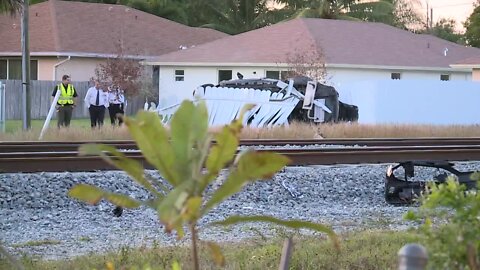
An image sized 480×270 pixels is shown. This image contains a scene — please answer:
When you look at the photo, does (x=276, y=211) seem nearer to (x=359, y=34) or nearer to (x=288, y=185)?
(x=288, y=185)

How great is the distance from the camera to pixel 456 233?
394 centimetres

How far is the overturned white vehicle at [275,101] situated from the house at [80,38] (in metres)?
13.8

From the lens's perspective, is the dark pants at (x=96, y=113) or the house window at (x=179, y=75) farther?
the house window at (x=179, y=75)

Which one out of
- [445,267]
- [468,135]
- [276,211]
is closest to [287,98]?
[468,135]

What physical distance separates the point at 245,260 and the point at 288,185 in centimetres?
604

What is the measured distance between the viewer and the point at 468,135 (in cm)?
2527

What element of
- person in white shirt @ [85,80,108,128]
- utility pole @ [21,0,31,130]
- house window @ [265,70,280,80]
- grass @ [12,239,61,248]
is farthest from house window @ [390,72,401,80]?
grass @ [12,239,61,248]

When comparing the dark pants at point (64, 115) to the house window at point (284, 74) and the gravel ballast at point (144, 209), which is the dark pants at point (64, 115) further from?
the house window at point (284, 74)

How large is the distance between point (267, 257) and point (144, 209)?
4.13m

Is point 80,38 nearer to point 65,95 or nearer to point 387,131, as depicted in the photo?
point 65,95

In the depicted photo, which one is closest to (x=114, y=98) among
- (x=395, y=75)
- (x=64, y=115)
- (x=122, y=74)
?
(x=64, y=115)

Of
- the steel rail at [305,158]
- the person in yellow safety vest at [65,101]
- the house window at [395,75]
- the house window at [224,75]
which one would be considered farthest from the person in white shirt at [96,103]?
the house window at [395,75]

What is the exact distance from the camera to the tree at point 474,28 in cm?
6159

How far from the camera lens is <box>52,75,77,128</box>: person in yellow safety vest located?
25.3 metres
